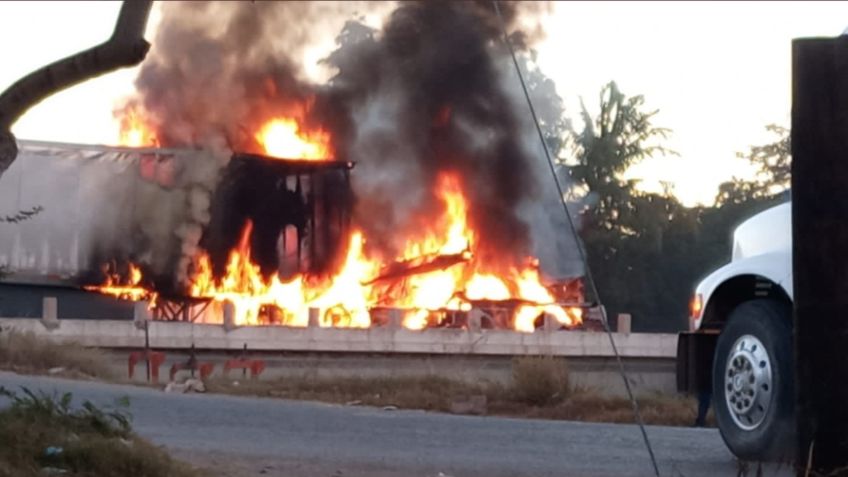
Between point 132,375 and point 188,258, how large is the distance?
1136 cm

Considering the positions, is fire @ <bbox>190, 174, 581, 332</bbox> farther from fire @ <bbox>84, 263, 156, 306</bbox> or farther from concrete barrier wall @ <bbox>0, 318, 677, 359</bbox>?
concrete barrier wall @ <bbox>0, 318, 677, 359</bbox>

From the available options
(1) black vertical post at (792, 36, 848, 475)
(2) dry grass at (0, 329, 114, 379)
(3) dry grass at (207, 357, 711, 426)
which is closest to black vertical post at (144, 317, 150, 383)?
(2) dry grass at (0, 329, 114, 379)

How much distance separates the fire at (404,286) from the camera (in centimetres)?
3294

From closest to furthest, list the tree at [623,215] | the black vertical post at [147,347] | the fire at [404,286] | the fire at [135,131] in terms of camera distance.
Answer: the black vertical post at [147,347] < the fire at [404,286] < the fire at [135,131] < the tree at [623,215]

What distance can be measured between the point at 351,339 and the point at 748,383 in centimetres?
2068

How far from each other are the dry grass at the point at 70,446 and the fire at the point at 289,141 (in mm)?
27363

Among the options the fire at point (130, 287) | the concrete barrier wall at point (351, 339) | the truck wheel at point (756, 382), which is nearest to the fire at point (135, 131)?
the fire at point (130, 287)

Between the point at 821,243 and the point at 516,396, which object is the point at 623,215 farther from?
the point at 821,243

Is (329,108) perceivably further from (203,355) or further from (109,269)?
(203,355)

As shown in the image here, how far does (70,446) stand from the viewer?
7.05 m

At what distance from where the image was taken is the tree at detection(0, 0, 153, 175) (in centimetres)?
695

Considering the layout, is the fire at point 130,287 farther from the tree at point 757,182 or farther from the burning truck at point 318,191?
the tree at point 757,182

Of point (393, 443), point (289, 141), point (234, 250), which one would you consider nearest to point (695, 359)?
point (393, 443)

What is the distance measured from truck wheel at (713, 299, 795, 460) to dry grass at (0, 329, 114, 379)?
9.81 meters
